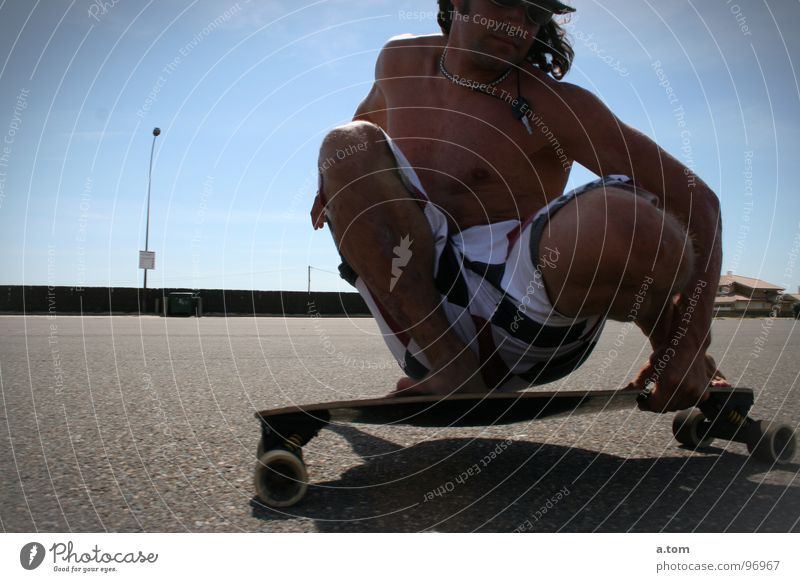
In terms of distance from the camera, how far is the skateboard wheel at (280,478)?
58.0 inches

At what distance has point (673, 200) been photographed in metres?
1.78

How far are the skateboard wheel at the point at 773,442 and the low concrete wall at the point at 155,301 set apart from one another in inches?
839

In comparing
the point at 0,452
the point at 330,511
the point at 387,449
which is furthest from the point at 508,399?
the point at 0,452

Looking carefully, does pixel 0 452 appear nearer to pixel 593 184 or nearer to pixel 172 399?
pixel 172 399

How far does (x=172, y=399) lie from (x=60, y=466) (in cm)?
127

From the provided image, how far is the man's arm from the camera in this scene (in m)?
1.68

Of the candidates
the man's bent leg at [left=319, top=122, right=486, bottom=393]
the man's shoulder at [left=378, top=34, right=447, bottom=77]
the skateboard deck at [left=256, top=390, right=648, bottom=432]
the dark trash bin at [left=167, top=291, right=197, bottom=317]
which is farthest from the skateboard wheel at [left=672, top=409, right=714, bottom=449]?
the dark trash bin at [left=167, top=291, right=197, bottom=317]

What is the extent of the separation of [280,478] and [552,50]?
160 cm

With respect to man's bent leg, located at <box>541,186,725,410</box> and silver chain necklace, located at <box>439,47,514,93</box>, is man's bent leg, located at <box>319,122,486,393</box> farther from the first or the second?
silver chain necklace, located at <box>439,47,514,93</box>

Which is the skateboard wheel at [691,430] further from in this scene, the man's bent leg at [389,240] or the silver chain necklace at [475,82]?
the silver chain necklace at [475,82]

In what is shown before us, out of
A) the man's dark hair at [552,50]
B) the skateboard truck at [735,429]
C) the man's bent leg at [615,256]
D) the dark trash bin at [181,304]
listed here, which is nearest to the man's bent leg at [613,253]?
the man's bent leg at [615,256]

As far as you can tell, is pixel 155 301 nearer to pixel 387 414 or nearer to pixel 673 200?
pixel 387 414
